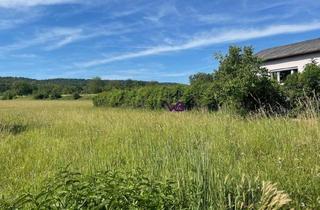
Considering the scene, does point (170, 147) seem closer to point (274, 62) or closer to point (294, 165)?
point (294, 165)

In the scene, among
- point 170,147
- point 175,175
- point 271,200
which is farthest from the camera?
point 170,147

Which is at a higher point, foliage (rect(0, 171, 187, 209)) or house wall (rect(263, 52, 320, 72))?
house wall (rect(263, 52, 320, 72))

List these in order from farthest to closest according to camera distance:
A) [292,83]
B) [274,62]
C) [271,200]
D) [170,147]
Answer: [274,62] < [292,83] < [170,147] < [271,200]

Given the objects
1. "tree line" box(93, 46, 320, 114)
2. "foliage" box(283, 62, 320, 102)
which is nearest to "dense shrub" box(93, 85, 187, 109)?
"tree line" box(93, 46, 320, 114)

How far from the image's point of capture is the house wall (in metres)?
22.8

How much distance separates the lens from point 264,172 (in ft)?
15.1

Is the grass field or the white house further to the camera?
the white house

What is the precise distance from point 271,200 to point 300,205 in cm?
86

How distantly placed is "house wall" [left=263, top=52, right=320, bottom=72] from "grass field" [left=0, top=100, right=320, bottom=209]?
51.0 feet

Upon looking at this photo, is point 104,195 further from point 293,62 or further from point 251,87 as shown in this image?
point 293,62

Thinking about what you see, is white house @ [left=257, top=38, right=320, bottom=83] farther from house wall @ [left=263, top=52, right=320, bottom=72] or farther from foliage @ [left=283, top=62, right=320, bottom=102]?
foliage @ [left=283, top=62, right=320, bottom=102]

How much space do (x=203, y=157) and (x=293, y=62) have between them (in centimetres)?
2232

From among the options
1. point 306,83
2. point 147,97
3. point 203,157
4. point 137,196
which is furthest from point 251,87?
point 147,97

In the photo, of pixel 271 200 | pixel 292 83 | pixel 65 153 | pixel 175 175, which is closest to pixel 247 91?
pixel 292 83
